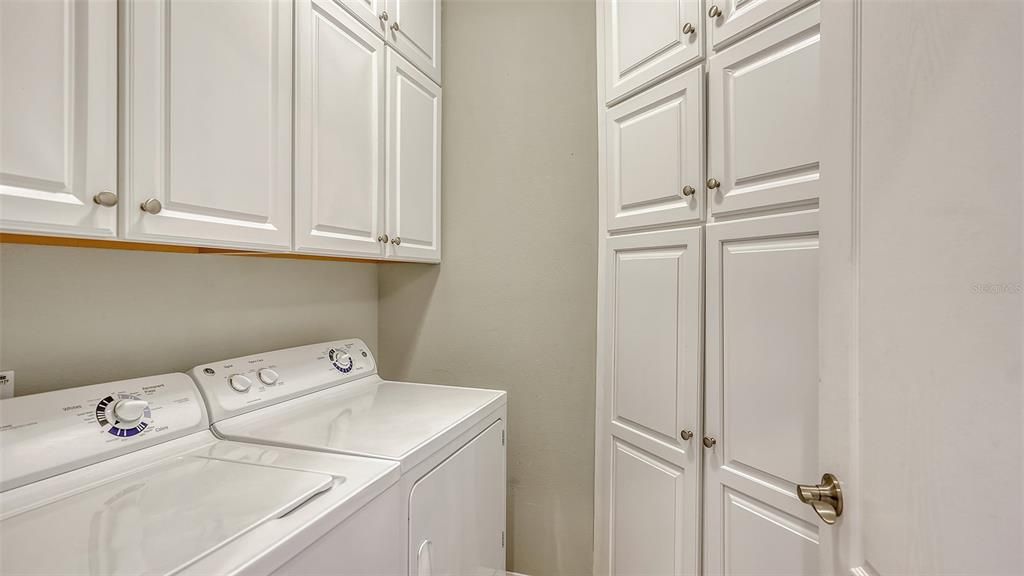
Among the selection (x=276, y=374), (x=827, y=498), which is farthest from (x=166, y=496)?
(x=827, y=498)

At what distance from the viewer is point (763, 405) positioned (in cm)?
115

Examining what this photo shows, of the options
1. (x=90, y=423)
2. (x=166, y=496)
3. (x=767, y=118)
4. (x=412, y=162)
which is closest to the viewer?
(x=166, y=496)

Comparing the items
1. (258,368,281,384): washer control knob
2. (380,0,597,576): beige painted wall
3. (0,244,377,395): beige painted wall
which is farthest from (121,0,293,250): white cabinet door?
(380,0,597,576): beige painted wall

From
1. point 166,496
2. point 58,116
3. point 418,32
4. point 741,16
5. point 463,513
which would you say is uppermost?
point 418,32

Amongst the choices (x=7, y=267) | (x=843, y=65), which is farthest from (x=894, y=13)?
(x=7, y=267)

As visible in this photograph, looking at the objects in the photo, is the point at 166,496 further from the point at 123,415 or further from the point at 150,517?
the point at 123,415

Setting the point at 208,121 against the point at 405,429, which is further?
the point at 405,429

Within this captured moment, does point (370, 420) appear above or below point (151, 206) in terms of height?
below

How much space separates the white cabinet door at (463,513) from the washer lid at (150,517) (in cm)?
35

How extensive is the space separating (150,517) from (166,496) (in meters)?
0.09

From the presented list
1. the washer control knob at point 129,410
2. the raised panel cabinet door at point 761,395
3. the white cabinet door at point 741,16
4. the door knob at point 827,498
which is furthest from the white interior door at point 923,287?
the washer control knob at point 129,410

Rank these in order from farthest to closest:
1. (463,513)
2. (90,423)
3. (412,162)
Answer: (412,162), (463,513), (90,423)

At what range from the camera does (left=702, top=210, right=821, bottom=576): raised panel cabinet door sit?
41.4 inches

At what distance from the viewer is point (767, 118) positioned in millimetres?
1143
